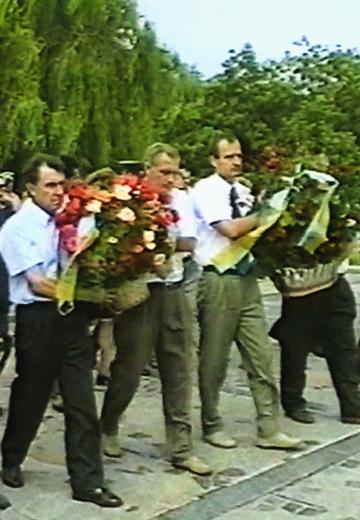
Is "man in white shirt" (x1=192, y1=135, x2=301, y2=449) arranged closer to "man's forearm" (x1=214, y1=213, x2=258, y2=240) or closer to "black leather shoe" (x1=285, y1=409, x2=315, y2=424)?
"man's forearm" (x1=214, y1=213, x2=258, y2=240)

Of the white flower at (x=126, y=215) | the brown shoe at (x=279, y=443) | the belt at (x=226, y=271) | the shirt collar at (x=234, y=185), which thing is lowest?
the brown shoe at (x=279, y=443)

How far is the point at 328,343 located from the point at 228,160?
1.73m

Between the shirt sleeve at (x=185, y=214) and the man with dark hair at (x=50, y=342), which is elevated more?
the shirt sleeve at (x=185, y=214)

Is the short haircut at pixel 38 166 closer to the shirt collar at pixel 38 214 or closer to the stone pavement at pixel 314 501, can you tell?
the shirt collar at pixel 38 214

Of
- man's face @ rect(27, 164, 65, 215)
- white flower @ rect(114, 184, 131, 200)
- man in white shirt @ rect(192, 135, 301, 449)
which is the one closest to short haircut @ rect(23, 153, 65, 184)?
man's face @ rect(27, 164, 65, 215)

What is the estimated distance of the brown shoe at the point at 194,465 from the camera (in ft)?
18.6

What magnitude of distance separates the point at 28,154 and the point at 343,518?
17.1 metres

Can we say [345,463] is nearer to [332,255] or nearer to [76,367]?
[332,255]

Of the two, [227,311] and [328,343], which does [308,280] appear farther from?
[227,311]

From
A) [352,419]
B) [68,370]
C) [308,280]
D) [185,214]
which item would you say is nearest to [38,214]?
[68,370]

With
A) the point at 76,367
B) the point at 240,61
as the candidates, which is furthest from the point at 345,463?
the point at 240,61

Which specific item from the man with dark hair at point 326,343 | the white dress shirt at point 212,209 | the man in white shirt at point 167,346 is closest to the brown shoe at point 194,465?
the man in white shirt at point 167,346

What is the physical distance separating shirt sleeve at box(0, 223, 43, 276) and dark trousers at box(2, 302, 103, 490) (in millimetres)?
216

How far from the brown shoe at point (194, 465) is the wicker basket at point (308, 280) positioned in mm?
1466
